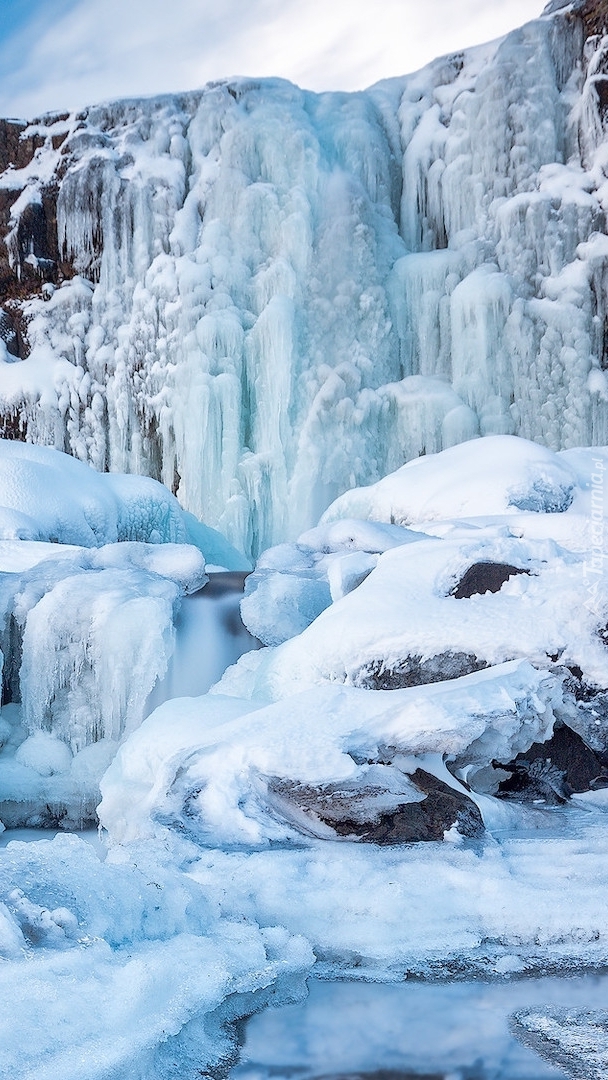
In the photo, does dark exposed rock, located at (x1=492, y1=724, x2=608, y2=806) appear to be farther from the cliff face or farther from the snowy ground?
the cliff face

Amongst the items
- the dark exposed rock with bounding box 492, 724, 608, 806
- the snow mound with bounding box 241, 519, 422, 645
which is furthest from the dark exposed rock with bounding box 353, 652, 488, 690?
the snow mound with bounding box 241, 519, 422, 645

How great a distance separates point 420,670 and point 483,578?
928 mm

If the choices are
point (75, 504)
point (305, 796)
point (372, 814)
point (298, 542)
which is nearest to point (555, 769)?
point (372, 814)

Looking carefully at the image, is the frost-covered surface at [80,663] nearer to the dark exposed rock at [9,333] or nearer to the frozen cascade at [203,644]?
the frozen cascade at [203,644]

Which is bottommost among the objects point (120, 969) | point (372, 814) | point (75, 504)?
point (372, 814)

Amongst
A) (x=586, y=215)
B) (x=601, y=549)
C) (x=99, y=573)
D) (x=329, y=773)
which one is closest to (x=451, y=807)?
(x=329, y=773)

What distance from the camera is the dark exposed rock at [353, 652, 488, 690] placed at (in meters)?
4.78

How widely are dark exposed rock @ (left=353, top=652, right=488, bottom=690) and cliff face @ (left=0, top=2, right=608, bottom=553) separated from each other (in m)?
9.16

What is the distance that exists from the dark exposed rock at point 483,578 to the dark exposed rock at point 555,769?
3.21 ft

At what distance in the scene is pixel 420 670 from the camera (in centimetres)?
483

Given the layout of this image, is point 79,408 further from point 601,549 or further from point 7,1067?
point 7,1067

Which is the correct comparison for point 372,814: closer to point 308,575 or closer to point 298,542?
point 308,575

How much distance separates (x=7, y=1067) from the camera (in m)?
1.68

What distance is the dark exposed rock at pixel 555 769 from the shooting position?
15.0ft
